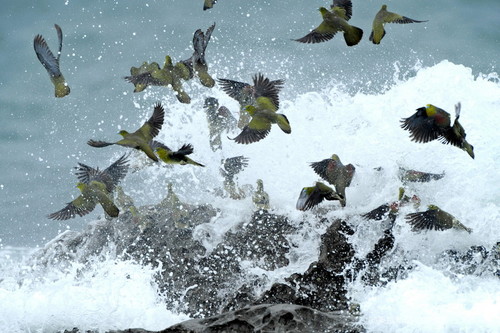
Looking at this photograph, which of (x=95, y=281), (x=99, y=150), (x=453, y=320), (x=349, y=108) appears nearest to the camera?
(x=453, y=320)

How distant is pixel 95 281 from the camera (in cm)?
585

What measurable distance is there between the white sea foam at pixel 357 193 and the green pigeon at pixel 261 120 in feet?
3.58

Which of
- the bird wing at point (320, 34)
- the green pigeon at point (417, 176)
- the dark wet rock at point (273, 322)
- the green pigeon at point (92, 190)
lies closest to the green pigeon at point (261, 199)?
the green pigeon at point (417, 176)

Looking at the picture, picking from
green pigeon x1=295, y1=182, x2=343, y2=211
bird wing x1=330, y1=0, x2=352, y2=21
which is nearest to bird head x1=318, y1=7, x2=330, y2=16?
bird wing x1=330, y1=0, x2=352, y2=21

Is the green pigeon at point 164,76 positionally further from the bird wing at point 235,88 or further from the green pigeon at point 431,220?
the green pigeon at point 431,220

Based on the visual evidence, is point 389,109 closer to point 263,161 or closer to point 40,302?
point 263,161

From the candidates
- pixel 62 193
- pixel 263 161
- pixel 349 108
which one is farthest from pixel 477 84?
pixel 62 193

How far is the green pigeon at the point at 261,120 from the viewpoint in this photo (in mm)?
5742

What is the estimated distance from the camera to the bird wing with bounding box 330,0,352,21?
5750mm

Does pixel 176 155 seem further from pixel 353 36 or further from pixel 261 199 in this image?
pixel 261 199

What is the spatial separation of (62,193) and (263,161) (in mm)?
6182

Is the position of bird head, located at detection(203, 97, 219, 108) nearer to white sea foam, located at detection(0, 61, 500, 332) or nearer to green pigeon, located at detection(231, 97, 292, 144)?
white sea foam, located at detection(0, 61, 500, 332)

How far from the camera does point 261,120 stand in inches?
232

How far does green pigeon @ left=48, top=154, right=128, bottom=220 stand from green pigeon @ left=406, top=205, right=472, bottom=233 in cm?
235
